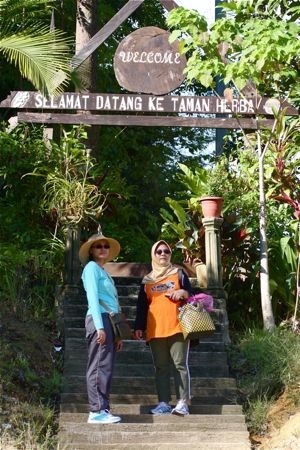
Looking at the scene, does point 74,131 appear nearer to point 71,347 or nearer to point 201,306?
point 71,347

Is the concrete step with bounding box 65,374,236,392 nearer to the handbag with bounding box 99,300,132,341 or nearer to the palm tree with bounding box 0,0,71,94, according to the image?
the handbag with bounding box 99,300,132,341

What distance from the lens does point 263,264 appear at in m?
11.2

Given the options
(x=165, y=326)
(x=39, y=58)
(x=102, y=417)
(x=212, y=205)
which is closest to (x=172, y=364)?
(x=165, y=326)

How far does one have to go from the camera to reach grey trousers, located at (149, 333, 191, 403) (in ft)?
27.6

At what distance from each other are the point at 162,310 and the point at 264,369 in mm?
1577

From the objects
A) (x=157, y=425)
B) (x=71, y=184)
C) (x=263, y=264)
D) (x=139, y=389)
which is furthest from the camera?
(x=71, y=184)

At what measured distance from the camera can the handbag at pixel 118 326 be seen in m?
8.20

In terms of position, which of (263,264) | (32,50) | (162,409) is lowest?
(162,409)

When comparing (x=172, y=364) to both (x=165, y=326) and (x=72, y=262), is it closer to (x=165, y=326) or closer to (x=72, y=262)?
(x=165, y=326)

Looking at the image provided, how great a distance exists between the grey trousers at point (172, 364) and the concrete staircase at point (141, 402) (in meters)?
0.23

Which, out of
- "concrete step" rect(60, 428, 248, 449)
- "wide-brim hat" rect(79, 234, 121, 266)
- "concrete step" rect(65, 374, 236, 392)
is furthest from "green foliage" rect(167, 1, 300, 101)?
"concrete step" rect(60, 428, 248, 449)

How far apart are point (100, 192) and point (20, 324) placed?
2.93 meters

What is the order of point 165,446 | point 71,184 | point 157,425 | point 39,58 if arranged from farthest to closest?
point 71,184 → point 39,58 → point 157,425 → point 165,446

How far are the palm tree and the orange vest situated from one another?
Answer: 3124 millimetres
